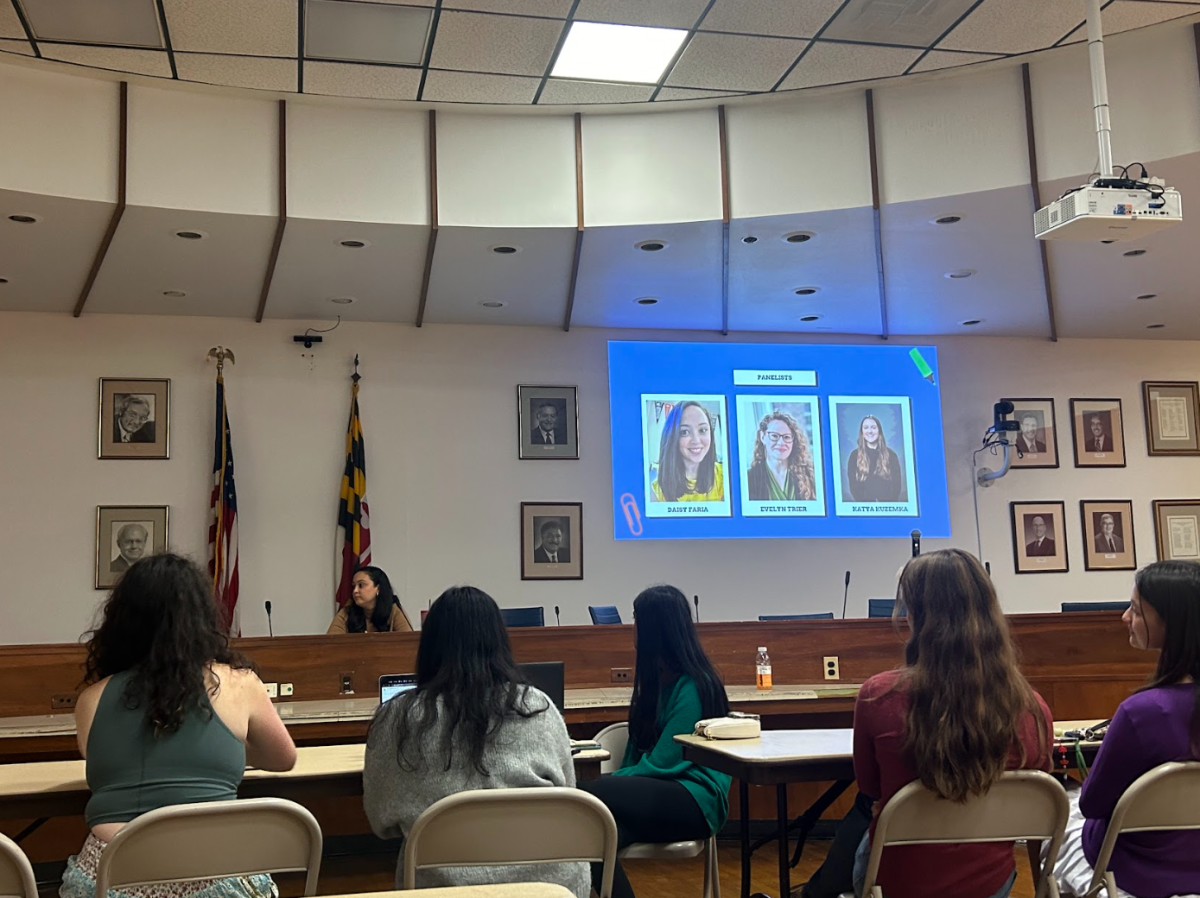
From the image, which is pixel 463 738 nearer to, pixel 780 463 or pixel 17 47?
pixel 17 47

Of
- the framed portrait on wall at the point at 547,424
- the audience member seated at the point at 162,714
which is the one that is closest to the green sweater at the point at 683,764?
the audience member seated at the point at 162,714

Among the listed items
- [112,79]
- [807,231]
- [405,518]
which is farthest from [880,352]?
[112,79]

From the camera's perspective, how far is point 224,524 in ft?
23.9

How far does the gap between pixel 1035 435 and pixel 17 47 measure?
7.31 m

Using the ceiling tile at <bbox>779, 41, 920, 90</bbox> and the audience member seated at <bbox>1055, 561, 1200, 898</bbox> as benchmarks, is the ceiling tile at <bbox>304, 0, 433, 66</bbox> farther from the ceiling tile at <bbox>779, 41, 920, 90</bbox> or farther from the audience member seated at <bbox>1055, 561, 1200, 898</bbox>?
the audience member seated at <bbox>1055, 561, 1200, 898</bbox>

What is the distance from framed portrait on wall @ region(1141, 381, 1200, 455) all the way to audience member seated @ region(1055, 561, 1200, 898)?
7.10 m

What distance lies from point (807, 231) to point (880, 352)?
2177mm

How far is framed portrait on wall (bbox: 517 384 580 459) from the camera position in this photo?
8.10 metres

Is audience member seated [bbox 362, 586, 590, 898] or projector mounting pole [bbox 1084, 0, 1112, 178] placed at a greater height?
projector mounting pole [bbox 1084, 0, 1112, 178]

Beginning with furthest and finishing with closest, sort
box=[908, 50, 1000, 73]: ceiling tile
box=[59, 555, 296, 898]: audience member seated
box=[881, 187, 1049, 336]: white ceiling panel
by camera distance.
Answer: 1. box=[881, 187, 1049, 336]: white ceiling panel
2. box=[908, 50, 1000, 73]: ceiling tile
3. box=[59, 555, 296, 898]: audience member seated

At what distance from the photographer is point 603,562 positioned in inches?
319

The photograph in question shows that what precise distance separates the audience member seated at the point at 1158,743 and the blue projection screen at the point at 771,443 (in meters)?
5.54

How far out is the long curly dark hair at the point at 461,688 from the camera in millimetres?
2395

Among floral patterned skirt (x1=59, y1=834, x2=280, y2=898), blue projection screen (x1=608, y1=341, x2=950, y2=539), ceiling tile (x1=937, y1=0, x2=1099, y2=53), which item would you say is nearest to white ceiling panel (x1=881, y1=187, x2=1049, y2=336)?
blue projection screen (x1=608, y1=341, x2=950, y2=539)
